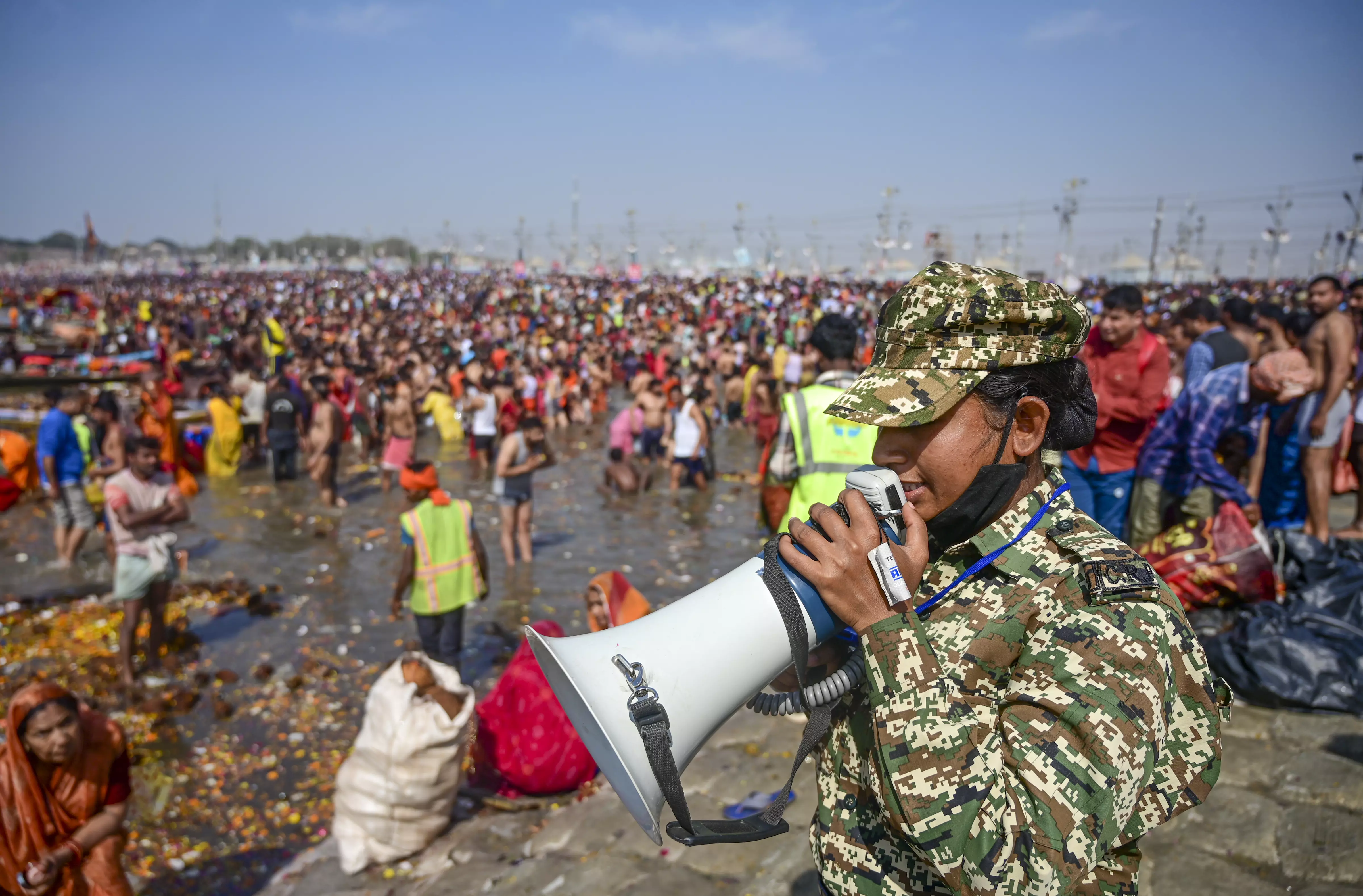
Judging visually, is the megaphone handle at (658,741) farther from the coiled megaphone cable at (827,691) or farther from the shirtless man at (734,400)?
the shirtless man at (734,400)

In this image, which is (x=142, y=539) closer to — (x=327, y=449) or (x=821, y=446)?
(x=327, y=449)

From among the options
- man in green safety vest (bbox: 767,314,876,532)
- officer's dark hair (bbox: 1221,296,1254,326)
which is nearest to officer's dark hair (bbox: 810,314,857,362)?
man in green safety vest (bbox: 767,314,876,532)

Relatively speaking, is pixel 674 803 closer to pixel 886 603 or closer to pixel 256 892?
pixel 886 603

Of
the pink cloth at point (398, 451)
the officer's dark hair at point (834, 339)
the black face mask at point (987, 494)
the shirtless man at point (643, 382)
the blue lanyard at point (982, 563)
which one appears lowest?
the pink cloth at point (398, 451)

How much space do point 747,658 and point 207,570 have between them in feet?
27.6

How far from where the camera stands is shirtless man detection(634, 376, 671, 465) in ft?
40.4

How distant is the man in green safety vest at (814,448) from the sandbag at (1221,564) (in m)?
2.06

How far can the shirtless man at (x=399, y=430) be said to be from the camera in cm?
1039

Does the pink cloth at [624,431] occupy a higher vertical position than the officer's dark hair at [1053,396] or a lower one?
lower

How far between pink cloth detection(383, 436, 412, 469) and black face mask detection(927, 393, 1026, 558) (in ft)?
33.4

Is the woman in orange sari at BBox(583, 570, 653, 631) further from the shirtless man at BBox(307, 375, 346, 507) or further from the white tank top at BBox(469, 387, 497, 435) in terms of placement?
the white tank top at BBox(469, 387, 497, 435)

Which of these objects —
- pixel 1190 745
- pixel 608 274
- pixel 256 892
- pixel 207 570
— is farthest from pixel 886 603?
pixel 608 274

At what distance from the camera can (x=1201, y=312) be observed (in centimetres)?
768

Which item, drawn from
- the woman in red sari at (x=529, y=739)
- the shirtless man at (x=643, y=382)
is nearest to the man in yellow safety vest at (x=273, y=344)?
the shirtless man at (x=643, y=382)
